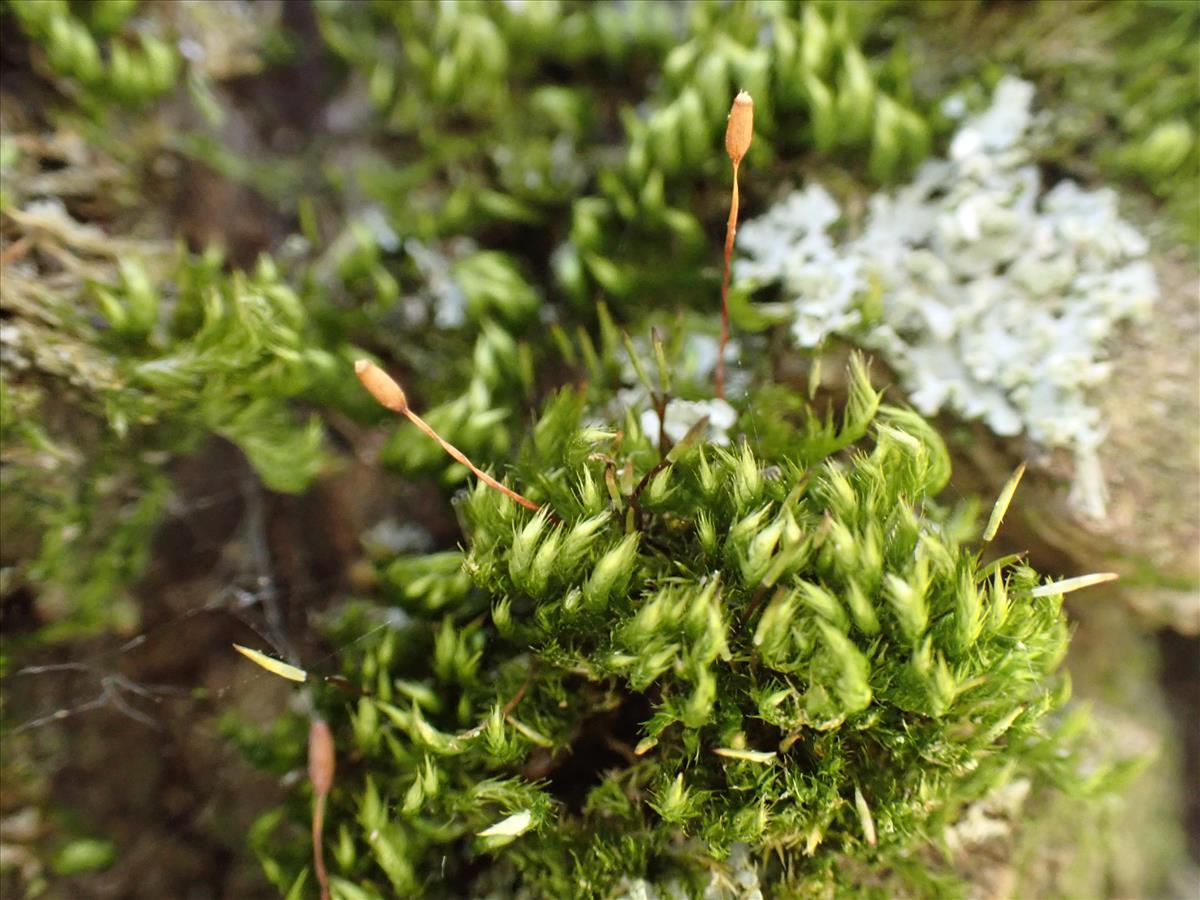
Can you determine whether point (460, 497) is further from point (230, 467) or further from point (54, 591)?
point (54, 591)

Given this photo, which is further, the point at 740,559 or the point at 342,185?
the point at 342,185

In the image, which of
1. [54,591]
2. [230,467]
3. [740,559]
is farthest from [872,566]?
[54,591]

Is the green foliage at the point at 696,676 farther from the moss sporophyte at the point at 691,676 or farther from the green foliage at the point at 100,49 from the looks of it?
the green foliage at the point at 100,49

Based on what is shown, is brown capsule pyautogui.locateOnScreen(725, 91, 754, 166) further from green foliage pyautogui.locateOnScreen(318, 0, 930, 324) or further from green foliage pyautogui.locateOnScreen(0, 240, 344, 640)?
green foliage pyautogui.locateOnScreen(0, 240, 344, 640)

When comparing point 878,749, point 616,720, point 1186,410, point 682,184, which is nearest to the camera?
point 878,749

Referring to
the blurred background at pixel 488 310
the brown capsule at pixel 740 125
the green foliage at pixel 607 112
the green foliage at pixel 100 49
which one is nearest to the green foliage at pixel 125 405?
the blurred background at pixel 488 310

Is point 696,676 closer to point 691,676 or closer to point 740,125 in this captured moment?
point 691,676
